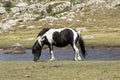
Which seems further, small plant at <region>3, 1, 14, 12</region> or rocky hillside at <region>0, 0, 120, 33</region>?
small plant at <region>3, 1, 14, 12</region>

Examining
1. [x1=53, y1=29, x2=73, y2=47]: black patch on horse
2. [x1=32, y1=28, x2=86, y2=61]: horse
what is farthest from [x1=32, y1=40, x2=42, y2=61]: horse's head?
[x1=53, y1=29, x2=73, y2=47]: black patch on horse

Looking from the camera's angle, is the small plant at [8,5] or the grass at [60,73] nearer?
the grass at [60,73]

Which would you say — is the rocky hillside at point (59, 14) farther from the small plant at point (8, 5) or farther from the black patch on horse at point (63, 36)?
the black patch on horse at point (63, 36)

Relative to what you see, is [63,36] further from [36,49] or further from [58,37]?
[36,49]

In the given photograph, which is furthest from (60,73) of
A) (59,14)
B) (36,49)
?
(59,14)

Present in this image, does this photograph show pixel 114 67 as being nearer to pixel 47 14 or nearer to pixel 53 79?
pixel 53 79

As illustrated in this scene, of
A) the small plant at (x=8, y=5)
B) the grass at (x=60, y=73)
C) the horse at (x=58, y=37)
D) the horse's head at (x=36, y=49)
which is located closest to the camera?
the grass at (x=60, y=73)

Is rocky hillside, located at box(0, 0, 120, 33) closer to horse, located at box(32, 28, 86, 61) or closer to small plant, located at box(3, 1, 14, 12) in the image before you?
small plant, located at box(3, 1, 14, 12)

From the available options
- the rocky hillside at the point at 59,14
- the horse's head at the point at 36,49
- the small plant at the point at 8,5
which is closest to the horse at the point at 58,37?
the horse's head at the point at 36,49

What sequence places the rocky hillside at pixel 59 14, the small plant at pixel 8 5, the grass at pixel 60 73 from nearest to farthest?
the grass at pixel 60 73 < the rocky hillside at pixel 59 14 < the small plant at pixel 8 5

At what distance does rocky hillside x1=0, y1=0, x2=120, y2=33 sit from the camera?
13775 centimetres

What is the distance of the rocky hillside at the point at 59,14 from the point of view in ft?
452

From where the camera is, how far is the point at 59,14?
156625 mm

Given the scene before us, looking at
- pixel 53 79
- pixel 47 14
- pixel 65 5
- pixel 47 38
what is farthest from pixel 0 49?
pixel 65 5
